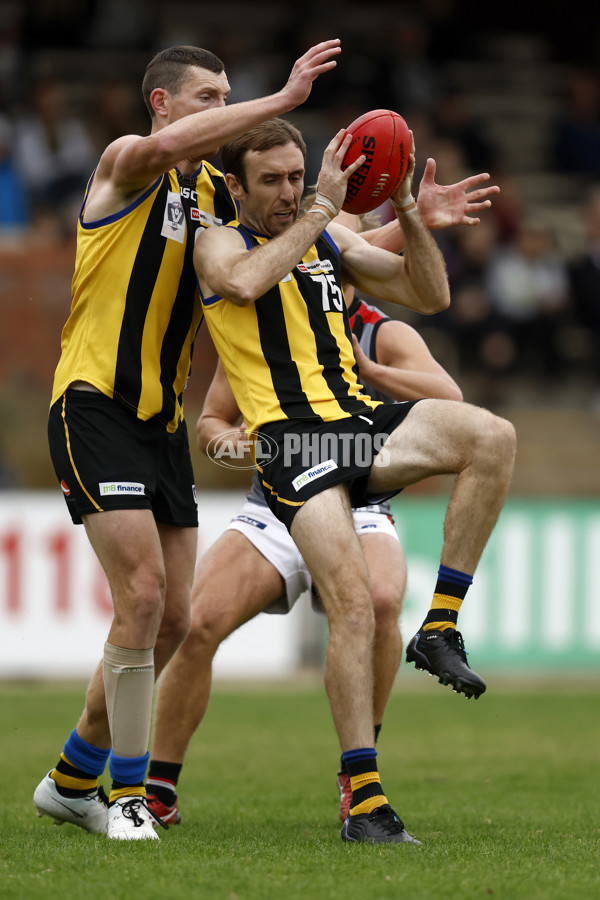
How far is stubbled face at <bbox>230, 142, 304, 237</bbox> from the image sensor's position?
4.97 m

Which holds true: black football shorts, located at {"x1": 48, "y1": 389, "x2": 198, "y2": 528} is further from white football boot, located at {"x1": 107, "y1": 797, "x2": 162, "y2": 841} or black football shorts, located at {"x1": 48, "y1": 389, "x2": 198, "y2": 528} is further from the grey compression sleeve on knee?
white football boot, located at {"x1": 107, "y1": 797, "x2": 162, "y2": 841}

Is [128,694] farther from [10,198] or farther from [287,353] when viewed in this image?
[10,198]

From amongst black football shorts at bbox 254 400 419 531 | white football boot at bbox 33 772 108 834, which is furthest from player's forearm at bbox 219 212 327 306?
white football boot at bbox 33 772 108 834

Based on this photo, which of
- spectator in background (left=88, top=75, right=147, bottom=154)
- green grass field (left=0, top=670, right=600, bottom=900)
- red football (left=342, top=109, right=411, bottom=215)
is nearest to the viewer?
green grass field (left=0, top=670, right=600, bottom=900)

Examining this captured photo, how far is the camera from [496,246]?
1441 centimetres

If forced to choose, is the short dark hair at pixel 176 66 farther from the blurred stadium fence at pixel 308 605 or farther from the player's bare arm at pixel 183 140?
the blurred stadium fence at pixel 308 605

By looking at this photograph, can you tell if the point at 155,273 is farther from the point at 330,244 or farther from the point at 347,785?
the point at 347,785

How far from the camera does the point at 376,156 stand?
16.5 ft

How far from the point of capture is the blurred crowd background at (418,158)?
41.0 ft

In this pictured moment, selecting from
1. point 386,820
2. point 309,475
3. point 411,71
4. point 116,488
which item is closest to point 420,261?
point 309,475

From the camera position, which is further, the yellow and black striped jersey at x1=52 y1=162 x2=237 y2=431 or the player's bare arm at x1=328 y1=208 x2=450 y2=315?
the player's bare arm at x1=328 y1=208 x2=450 y2=315

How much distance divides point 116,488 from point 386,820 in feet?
5.11

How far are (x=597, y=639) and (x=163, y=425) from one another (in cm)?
703

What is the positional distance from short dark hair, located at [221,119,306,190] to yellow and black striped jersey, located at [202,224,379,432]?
28cm
